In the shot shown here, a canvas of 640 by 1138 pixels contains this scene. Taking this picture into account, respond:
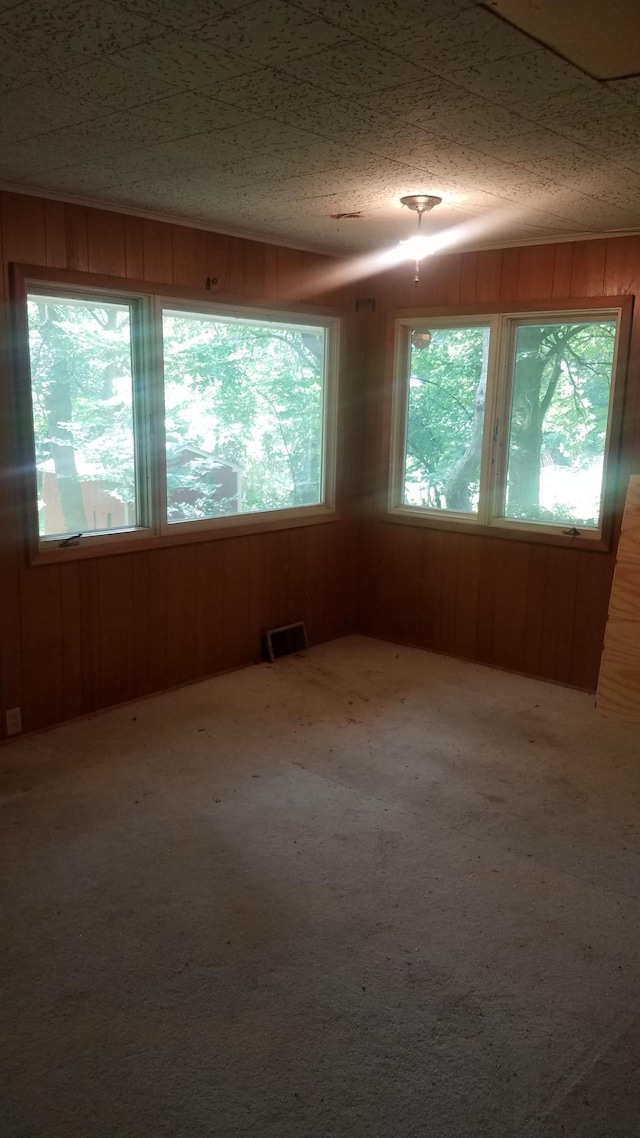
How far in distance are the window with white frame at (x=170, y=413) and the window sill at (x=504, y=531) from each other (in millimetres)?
532

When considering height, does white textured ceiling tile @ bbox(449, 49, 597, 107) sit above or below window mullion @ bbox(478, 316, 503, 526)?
above

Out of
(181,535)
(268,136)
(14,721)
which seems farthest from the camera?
(181,535)

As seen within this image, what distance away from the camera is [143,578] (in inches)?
165

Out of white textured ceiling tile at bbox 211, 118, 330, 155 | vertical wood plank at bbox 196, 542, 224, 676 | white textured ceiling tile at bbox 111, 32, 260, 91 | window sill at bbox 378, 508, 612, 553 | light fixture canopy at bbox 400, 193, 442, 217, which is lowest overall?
vertical wood plank at bbox 196, 542, 224, 676

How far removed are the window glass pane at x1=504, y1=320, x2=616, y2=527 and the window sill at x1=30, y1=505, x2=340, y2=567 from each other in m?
1.23

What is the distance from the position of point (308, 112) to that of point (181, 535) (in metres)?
2.33

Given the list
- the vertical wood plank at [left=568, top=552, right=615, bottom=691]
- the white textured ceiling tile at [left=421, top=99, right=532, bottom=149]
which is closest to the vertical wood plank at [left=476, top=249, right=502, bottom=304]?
the vertical wood plank at [left=568, top=552, right=615, bottom=691]

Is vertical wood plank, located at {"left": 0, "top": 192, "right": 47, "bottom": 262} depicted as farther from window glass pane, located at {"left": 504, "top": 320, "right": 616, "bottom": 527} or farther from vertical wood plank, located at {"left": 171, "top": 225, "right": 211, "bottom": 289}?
window glass pane, located at {"left": 504, "top": 320, "right": 616, "bottom": 527}

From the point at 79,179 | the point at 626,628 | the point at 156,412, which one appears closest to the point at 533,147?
the point at 79,179

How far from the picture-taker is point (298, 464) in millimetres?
5105

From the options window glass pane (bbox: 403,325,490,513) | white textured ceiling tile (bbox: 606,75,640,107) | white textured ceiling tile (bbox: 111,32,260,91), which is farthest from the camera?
window glass pane (bbox: 403,325,490,513)

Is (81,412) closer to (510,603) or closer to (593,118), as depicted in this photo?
A: (593,118)

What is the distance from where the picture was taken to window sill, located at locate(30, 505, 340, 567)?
3795 millimetres

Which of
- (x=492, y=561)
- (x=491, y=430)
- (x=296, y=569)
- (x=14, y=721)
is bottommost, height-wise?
(x=14, y=721)
